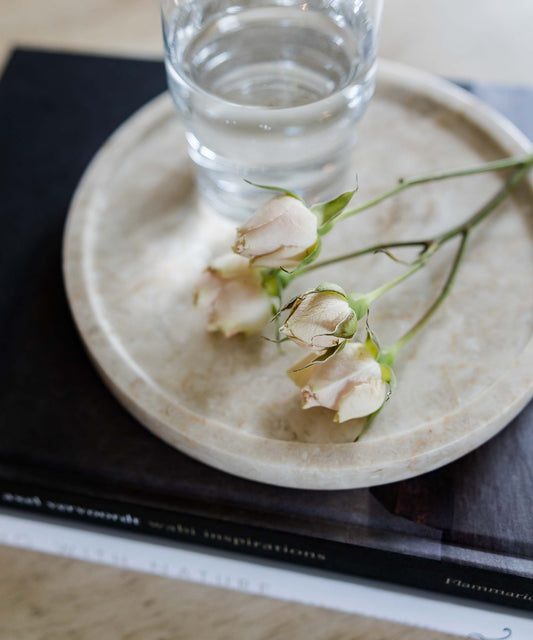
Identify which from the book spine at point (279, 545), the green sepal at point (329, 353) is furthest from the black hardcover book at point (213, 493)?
the green sepal at point (329, 353)

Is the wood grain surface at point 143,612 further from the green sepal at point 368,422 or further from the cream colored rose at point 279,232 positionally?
the cream colored rose at point 279,232

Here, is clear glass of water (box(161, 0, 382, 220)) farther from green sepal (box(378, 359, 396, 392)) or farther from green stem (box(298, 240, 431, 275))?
green sepal (box(378, 359, 396, 392))

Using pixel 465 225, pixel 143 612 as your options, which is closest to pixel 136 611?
pixel 143 612

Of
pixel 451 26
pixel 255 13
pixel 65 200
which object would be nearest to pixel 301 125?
pixel 255 13

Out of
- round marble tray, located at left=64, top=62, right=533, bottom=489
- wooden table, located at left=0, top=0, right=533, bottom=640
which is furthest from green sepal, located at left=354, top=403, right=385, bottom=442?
wooden table, located at left=0, top=0, right=533, bottom=640

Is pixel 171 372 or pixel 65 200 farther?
pixel 65 200

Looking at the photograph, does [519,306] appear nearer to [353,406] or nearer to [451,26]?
[353,406]
